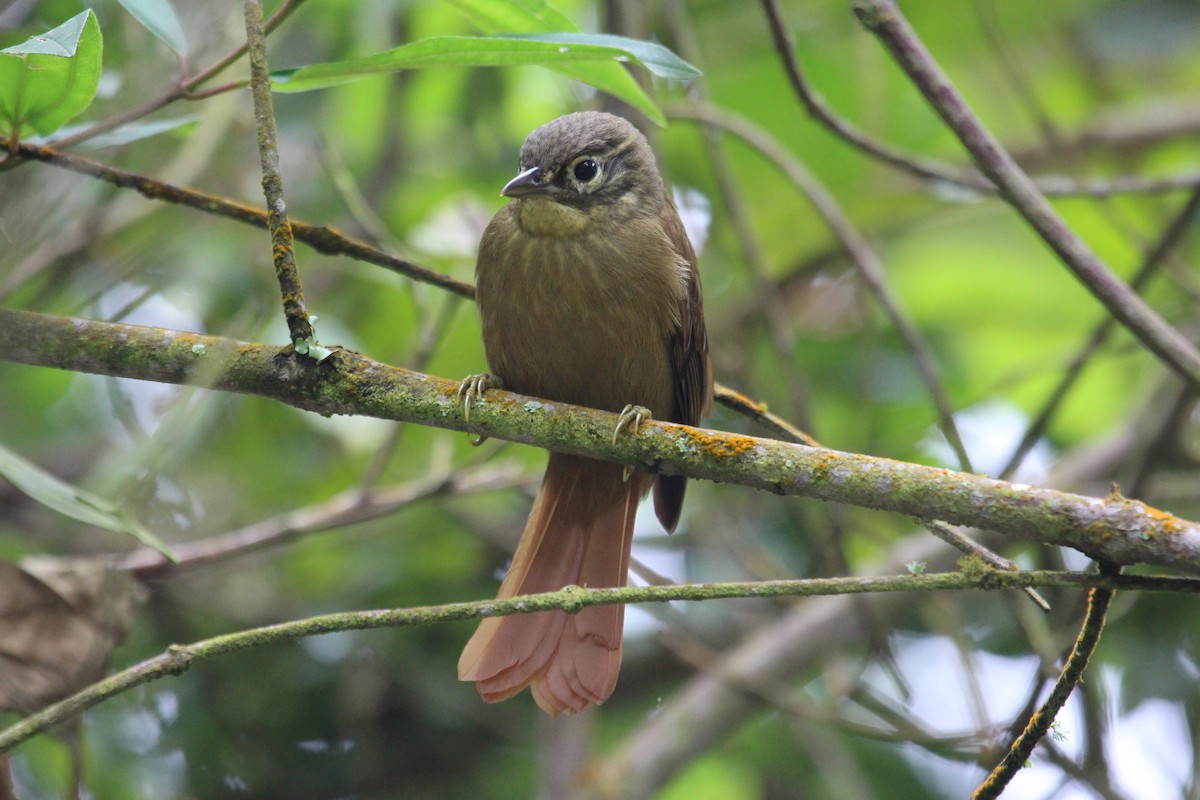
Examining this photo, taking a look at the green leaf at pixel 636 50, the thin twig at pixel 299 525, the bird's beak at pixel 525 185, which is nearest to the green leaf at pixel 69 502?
the thin twig at pixel 299 525

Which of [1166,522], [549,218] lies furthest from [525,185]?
[1166,522]

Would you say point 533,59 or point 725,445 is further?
point 533,59

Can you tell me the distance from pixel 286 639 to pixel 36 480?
0.66 meters

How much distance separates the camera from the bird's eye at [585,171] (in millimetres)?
3547

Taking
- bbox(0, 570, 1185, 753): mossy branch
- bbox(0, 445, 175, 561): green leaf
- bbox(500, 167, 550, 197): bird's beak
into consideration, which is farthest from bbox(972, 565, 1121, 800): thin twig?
bbox(500, 167, 550, 197): bird's beak

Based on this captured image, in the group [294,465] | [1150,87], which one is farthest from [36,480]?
[1150,87]

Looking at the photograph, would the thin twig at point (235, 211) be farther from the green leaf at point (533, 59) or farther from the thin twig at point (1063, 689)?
the thin twig at point (1063, 689)

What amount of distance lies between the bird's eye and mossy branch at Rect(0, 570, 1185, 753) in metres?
1.69

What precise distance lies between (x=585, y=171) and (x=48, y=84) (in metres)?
1.58

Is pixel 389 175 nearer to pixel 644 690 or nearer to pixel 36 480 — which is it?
pixel 644 690

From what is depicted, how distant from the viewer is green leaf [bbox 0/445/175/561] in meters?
2.30

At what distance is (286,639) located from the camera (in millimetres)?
2104

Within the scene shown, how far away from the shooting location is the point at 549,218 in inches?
135

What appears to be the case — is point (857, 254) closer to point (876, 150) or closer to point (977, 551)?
point (876, 150)
